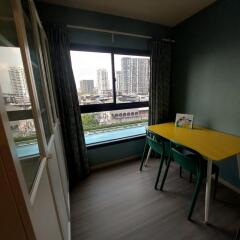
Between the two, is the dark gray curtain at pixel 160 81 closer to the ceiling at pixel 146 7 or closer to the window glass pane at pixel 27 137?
the ceiling at pixel 146 7

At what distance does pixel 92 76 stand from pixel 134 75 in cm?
77

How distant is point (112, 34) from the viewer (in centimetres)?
228

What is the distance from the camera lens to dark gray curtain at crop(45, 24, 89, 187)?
189 centimetres

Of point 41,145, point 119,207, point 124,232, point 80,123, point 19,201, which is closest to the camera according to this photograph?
point 19,201

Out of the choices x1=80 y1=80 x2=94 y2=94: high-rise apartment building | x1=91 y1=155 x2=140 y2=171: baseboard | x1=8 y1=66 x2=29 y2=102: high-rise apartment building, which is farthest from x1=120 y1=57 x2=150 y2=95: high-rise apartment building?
x1=8 y1=66 x2=29 y2=102: high-rise apartment building

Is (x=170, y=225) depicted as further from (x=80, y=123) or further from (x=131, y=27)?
(x=131, y=27)

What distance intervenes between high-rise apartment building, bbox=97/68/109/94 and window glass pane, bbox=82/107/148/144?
0.39m

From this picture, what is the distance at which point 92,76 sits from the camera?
2.37m

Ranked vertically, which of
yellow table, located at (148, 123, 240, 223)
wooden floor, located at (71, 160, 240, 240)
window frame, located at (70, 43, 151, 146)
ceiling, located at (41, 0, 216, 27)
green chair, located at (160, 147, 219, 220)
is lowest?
wooden floor, located at (71, 160, 240, 240)

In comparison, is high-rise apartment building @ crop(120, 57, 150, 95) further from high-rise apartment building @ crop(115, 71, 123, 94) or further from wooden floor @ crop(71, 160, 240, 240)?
wooden floor @ crop(71, 160, 240, 240)

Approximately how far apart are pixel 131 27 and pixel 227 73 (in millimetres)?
1577

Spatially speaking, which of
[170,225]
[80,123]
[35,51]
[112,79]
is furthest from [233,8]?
[170,225]

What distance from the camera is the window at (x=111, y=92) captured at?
91.8 inches

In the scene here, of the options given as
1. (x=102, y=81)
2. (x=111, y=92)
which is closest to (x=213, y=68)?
(x=111, y=92)
